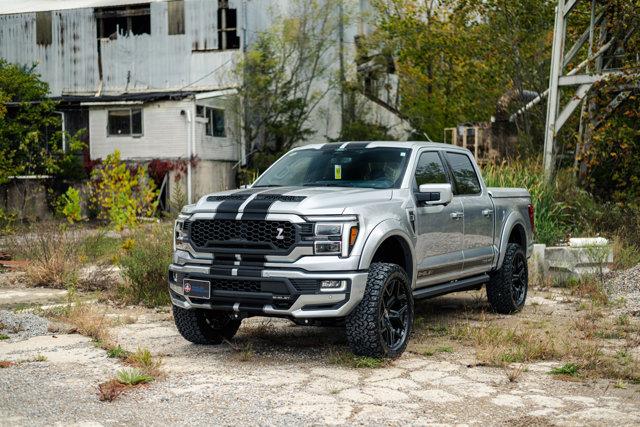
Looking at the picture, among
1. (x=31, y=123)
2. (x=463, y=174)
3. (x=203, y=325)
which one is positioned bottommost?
(x=203, y=325)

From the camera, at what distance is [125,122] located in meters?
32.2

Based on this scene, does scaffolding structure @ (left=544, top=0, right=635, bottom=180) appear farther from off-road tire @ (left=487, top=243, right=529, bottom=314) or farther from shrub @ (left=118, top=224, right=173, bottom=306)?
shrub @ (left=118, top=224, right=173, bottom=306)

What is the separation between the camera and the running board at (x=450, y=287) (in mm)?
8502

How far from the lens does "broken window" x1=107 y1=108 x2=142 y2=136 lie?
32031mm

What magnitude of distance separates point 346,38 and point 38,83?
12536 millimetres

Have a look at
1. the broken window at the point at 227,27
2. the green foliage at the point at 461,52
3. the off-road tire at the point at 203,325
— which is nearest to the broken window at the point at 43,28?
the broken window at the point at 227,27

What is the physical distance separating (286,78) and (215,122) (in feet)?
10.7

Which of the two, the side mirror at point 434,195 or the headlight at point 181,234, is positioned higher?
the side mirror at point 434,195

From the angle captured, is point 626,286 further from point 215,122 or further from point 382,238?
point 215,122

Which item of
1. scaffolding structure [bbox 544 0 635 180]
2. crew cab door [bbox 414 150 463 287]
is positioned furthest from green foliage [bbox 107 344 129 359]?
scaffolding structure [bbox 544 0 635 180]

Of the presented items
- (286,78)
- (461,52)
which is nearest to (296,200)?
(461,52)

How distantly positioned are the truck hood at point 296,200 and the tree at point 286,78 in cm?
2355

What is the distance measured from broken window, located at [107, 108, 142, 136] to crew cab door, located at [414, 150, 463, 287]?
24.1 meters

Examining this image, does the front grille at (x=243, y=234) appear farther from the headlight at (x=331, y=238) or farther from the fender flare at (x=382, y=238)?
the fender flare at (x=382, y=238)
